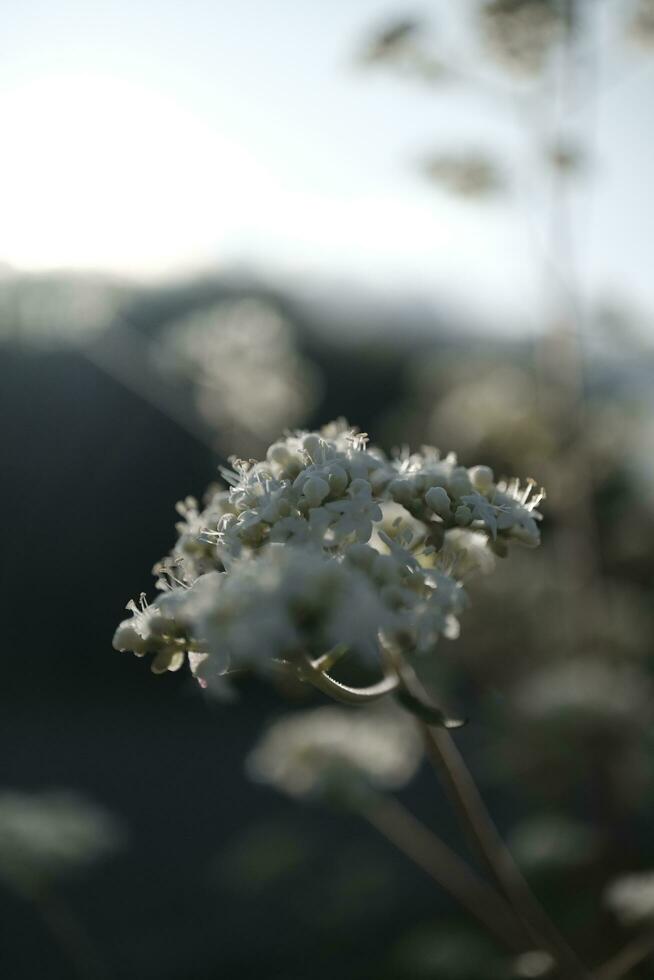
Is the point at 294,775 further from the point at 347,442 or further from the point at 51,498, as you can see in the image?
the point at 51,498

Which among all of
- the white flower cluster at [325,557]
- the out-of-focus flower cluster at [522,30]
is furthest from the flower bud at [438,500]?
the out-of-focus flower cluster at [522,30]

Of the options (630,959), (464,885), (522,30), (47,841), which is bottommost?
(47,841)

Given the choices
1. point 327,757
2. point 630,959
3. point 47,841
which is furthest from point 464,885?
point 47,841

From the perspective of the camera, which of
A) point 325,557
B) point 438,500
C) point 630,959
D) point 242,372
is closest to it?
point 325,557

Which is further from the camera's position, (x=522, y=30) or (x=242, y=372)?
(x=242, y=372)

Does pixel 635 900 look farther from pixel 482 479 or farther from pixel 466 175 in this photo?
pixel 466 175

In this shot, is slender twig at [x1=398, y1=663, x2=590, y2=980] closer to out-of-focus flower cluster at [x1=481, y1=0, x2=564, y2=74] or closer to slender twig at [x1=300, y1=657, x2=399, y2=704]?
slender twig at [x1=300, y1=657, x2=399, y2=704]

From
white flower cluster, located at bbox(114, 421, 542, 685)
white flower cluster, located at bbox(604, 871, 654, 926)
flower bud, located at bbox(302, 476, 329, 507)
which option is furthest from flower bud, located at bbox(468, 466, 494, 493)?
white flower cluster, located at bbox(604, 871, 654, 926)

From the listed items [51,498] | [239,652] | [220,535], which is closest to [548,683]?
[220,535]
